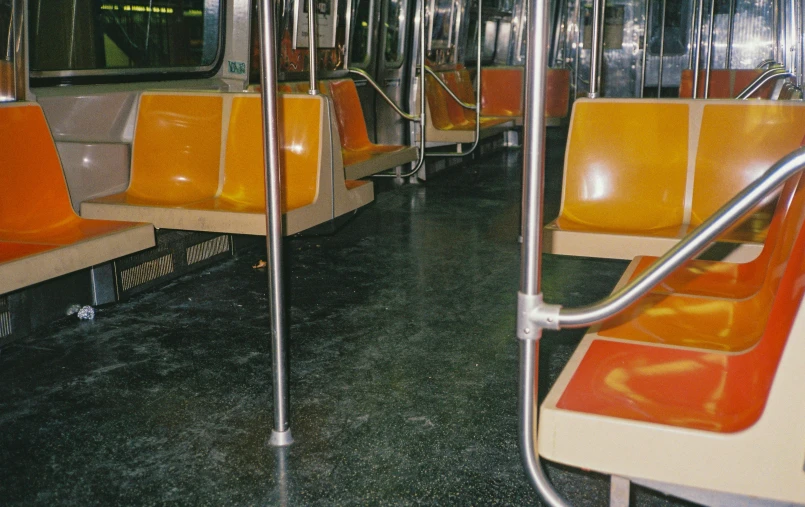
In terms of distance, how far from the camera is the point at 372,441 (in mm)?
2260

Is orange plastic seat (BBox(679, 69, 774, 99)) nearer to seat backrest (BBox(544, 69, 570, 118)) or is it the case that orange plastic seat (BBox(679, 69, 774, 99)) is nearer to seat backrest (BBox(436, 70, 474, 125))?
seat backrest (BBox(436, 70, 474, 125))

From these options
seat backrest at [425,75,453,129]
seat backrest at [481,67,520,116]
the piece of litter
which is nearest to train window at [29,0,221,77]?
the piece of litter

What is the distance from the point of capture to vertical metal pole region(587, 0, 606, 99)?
2577 millimetres

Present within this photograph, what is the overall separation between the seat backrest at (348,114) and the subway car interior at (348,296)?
0.04 meters

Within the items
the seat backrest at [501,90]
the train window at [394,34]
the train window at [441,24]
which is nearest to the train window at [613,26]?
the seat backrest at [501,90]

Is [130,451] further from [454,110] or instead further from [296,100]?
[454,110]

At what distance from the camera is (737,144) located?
282 centimetres

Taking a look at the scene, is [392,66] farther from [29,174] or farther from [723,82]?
[29,174]

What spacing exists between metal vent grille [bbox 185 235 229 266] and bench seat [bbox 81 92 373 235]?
1.74 feet

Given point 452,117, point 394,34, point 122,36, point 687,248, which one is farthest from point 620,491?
point 452,117

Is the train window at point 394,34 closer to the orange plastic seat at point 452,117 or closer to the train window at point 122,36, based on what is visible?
the orange plastic seat at point 452,117

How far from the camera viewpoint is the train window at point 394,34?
7293 mm

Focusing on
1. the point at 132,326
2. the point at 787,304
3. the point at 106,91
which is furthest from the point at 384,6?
the point at 787,304

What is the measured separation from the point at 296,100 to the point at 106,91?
1013 millimetres
